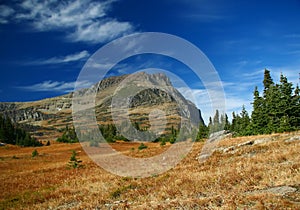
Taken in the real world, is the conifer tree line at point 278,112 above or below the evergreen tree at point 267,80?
below

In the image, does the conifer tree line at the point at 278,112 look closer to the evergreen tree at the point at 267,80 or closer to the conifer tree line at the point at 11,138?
the evergreen tree at the point at 267,80

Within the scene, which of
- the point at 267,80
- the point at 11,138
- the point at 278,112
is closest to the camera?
the point at 278,112

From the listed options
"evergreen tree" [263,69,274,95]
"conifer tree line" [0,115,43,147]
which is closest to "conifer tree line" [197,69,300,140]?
"evergreen tree" [263,69,274,95]

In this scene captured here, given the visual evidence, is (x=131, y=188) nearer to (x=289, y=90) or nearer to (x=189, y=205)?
(x=189, y=205)

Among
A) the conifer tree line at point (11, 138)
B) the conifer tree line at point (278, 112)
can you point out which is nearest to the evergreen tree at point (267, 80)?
the conifer tree line at point (278, 112)

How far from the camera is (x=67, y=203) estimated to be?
12.7 metres

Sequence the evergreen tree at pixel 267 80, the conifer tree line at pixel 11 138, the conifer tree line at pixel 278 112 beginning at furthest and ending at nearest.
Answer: the conifer tree line at pixel 11 138 → the evergreen tree at pixel 267 80 → the conifer tree line at pixel 278 112

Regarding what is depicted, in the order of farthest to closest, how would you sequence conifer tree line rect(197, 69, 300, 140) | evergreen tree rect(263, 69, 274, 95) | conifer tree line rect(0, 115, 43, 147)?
conifer tree line rect(0, 115, 43, 147) < evergreen tree rect(263, 69, 274, 95) < conifer tree line rect(197, 69, 300, 140)

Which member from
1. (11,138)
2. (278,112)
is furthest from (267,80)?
(11,138)

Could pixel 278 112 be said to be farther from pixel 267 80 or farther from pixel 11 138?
pixel 11 138

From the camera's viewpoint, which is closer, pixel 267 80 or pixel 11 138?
pixel 267 80

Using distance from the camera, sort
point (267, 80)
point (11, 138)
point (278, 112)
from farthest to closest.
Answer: point (11, 138) → point (267, 80) → point (278, 112)

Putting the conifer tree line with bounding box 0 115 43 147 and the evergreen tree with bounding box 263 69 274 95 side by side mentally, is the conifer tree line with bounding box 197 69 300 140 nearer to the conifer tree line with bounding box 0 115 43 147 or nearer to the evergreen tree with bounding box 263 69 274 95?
the evergreen tree with bounding box 263 69 274 95

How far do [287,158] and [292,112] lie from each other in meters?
30.9
